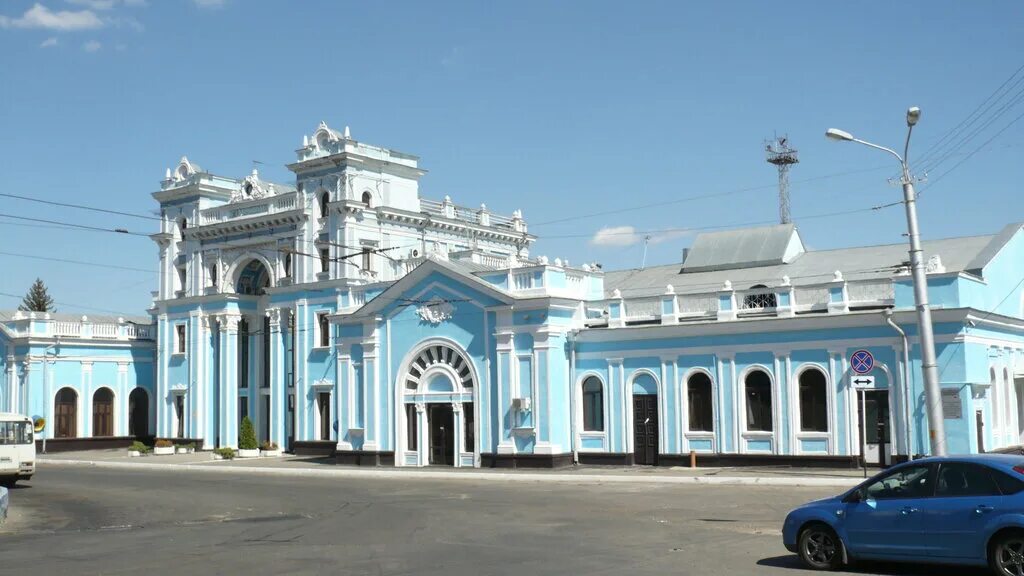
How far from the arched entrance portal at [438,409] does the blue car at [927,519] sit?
79.1 ft

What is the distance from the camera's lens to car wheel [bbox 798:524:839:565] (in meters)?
12.6

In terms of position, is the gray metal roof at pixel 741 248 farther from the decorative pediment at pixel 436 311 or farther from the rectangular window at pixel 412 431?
the rectangular window at pixel 412 431

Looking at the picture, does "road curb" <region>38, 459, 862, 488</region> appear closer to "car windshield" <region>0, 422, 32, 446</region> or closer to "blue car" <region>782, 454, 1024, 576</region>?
"car windshield" <region>0, 422, 32, 446</region>

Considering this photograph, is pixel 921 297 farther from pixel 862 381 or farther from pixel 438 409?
pixel 438 409

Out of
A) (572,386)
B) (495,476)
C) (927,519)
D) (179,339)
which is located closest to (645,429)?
(572,386)

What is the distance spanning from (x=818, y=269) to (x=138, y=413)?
1560 inches

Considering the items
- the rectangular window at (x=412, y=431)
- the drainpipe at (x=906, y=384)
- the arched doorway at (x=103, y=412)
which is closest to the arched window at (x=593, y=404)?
the rectangular window at (x=412, y=431)

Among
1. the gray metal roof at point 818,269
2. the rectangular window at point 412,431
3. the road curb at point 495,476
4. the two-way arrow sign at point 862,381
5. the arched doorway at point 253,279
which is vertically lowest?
the road curb at point 495,476

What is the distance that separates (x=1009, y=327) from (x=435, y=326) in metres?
18.2

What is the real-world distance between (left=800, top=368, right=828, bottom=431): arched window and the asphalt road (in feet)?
22.0

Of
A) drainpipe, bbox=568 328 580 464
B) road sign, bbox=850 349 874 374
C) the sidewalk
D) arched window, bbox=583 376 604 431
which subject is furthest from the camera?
drainpipe, bbox=568 328 580 464

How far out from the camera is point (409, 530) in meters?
17.9

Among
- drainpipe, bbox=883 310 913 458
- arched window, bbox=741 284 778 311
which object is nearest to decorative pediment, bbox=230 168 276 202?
arched window, bbox=741 284 778 311

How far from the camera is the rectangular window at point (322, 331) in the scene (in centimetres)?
4833
